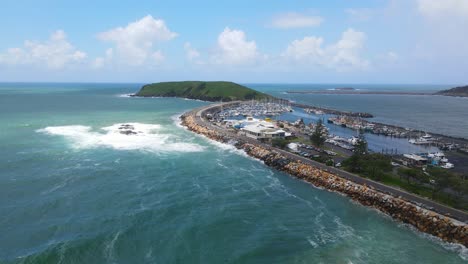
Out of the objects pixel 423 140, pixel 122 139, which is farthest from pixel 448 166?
pixel 122 139

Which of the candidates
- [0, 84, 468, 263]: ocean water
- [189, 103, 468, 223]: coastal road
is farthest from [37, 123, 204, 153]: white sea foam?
[189, 103, 468, 223]: coastal road

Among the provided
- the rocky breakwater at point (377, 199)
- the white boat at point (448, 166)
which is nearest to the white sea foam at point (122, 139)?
the rocky breakwater at point (377, 199)

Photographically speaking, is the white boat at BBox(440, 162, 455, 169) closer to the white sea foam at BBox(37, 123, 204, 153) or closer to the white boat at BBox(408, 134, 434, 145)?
the white boat at BBox(408, 134, 434, 145)

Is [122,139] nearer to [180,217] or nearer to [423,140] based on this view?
[180,217]

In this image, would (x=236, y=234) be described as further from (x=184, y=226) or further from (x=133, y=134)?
(x=133, y=134)

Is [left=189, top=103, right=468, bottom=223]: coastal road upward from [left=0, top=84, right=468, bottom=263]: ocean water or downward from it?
upward
